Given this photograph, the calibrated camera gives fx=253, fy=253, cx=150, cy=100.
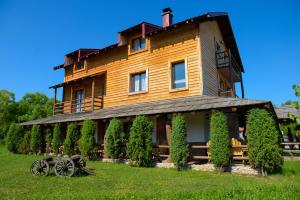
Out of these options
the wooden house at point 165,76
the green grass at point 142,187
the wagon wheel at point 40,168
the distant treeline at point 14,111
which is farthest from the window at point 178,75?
the distant treeline at point 14,111

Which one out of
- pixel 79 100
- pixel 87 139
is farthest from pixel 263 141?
pixel 79 100

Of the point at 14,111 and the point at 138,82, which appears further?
the point at 14,111

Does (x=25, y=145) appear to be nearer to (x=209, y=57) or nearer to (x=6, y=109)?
(x=209, y=57)

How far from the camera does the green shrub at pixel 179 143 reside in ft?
36.6

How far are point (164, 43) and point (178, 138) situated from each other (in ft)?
22.8

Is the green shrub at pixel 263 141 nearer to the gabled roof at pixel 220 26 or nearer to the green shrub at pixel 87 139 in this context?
the gabled roof at pixel 220 26

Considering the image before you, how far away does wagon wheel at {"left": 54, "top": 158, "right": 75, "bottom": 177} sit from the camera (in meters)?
9.25

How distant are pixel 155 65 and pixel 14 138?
1360 centimetres

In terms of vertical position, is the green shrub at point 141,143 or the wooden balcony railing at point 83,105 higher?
the wooden balcony railing at point 83,105

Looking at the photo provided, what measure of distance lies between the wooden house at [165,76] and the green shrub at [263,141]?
2.81 ft

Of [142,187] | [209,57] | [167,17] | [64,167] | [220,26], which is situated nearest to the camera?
[142,187]

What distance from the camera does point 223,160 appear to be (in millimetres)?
10203

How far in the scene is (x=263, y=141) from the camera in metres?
9.60

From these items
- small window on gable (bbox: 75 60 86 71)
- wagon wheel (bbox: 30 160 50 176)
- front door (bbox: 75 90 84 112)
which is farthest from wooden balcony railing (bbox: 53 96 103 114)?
wagon wheel (bbox: 30 160 50 176)
